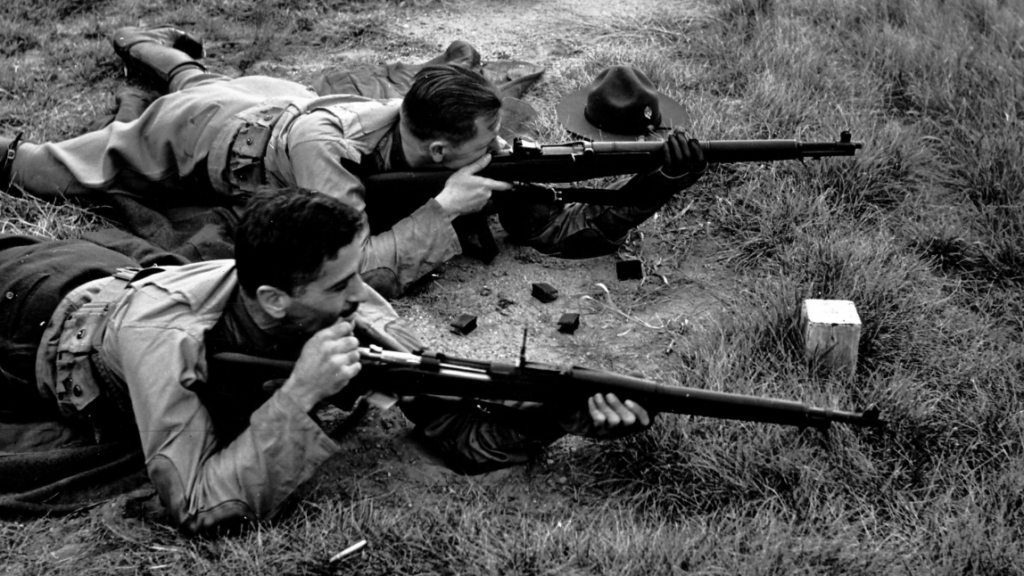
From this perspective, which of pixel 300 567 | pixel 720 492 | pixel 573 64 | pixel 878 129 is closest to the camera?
pixel 300 567

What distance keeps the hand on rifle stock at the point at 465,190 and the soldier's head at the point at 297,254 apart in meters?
1.35

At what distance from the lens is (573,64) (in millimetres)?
7402

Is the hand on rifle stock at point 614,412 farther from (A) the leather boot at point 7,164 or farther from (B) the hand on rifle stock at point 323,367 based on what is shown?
(A) the leather boot at point 7,164

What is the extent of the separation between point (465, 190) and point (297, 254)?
63.2 inches

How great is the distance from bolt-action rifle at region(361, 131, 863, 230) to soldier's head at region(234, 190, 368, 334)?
1.40 metres

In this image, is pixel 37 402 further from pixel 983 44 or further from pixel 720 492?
pixel 983 44

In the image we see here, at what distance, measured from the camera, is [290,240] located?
365 centimetres

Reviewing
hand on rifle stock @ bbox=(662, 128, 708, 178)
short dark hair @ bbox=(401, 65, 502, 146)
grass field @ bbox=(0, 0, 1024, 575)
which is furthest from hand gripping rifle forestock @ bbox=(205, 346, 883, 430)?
hand on rifle stock @ bbox=(662, 128, 708, 178)

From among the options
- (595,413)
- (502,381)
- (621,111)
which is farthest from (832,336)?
(621,111)

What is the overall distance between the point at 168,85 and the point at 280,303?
363 cm

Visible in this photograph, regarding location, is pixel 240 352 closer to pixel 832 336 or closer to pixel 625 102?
pixel 832 336

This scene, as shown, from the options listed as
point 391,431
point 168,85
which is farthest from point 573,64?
point 391,431

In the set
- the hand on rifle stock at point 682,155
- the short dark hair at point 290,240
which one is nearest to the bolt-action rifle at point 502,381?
the short dark hair at point 290,240

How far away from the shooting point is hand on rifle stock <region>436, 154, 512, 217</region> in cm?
513
